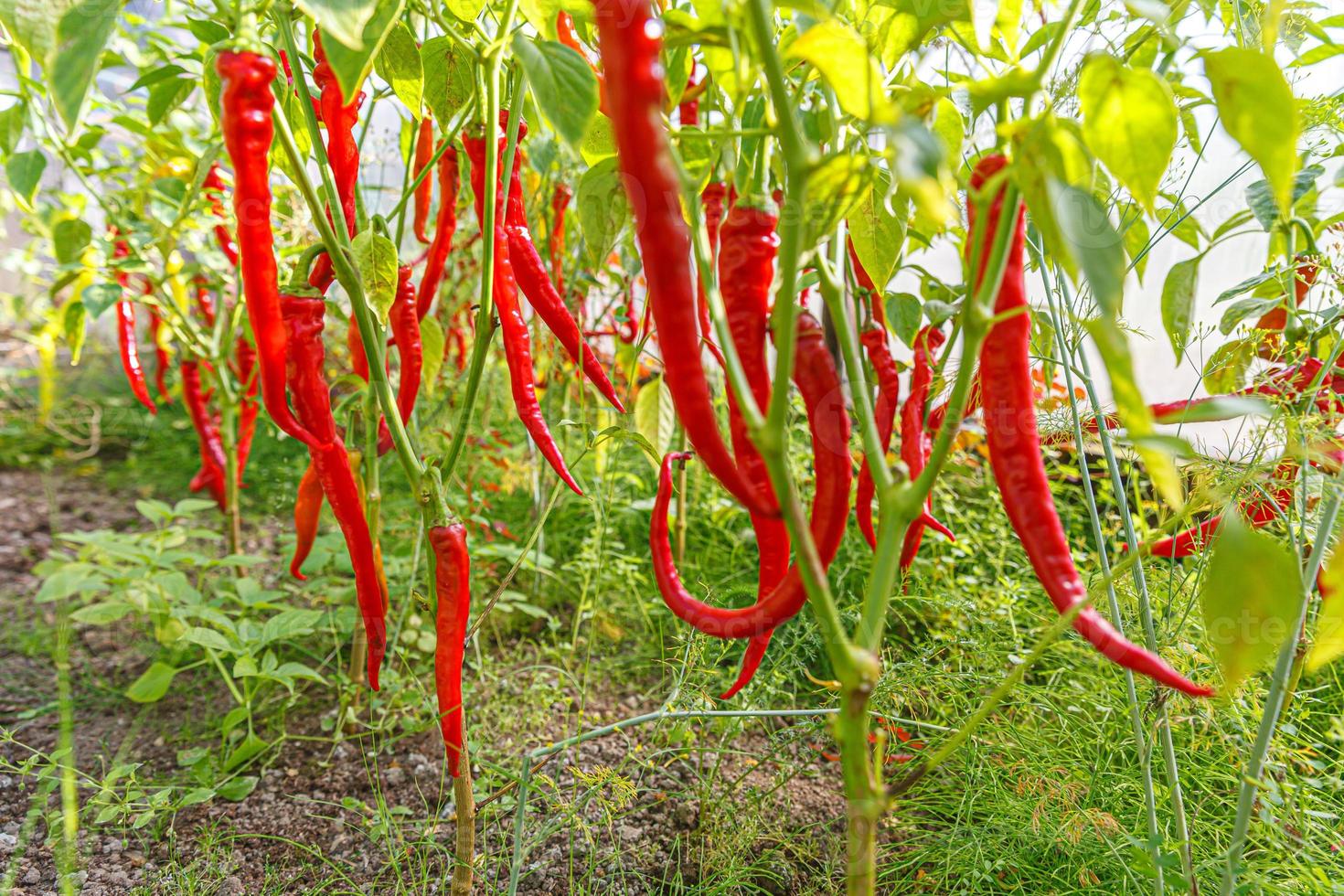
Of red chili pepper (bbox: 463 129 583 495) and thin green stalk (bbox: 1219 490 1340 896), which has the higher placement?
red chili pepper (bbox: 463 129 583 495)

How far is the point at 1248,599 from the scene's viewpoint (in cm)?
46

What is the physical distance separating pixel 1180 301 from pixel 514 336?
59cm

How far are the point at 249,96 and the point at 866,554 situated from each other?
131 centimetres

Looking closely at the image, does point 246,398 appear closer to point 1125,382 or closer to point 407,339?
point 407,339

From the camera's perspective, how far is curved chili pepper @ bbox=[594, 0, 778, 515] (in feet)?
1.45

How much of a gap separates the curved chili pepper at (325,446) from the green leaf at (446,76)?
203 millimetres

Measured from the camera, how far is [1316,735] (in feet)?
3.67

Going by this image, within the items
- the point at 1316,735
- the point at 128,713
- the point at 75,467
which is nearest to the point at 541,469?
the point at 128,713

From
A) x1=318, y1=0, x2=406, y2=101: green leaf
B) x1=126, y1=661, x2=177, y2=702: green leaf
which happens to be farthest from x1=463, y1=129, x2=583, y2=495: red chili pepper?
Answer: x1=126, y1=661, x2=177, y2=702: green leaf

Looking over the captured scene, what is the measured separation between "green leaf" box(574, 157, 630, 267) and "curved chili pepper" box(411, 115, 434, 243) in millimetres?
446

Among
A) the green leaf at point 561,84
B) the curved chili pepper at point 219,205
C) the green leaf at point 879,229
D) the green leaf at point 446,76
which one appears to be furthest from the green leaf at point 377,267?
the curved chili pepper at point 219,205

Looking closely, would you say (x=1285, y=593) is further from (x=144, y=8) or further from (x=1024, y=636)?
(x=144, y=8)

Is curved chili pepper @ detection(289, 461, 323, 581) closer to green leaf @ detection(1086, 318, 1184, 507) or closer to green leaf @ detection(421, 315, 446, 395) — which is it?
green leaf @ detection(421, 315, 446, 395)

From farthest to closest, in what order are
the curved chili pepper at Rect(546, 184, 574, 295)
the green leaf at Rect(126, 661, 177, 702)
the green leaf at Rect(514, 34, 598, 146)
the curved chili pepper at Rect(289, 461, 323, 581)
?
the curved chili pepper at Rect(546, 184, 574, 295) < the green leaf at Rect(126, 661, 177, 702) < the curved chili pepper at Rect(289, 461, 323, 581) < the green leaf at Rect(514, 34, 598, 146)
